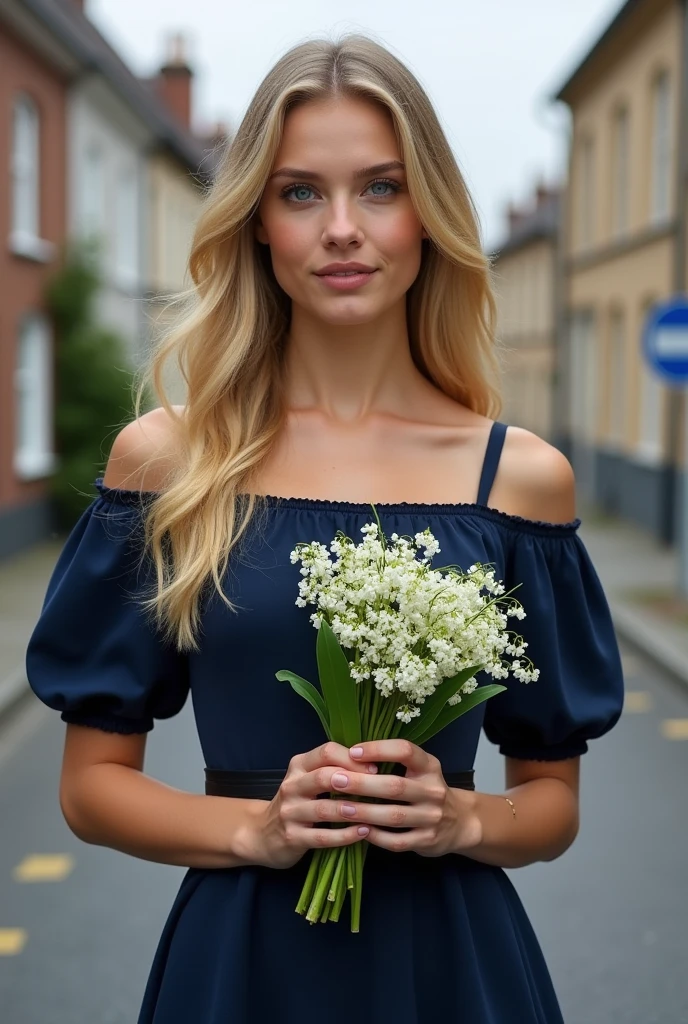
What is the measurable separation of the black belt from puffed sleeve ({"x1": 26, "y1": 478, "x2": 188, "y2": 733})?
139 millimetres

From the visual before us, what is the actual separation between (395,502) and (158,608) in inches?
16.0

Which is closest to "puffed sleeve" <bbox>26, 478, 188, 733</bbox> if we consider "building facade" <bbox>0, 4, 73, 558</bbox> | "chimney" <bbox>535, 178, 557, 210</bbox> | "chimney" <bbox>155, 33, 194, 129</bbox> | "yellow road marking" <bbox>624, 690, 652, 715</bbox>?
"yellow road marking" <bbox>624, 690, 652, 715</bbox>

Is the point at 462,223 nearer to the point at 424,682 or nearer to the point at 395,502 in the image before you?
the point at 395,502

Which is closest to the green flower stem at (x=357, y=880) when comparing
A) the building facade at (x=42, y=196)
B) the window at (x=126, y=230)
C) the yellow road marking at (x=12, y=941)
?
the yellow road marking at (x=12, y=941)

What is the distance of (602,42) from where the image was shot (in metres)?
25.2

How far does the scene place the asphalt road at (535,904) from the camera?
4828 mm

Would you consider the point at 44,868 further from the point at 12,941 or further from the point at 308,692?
the point at 308,692

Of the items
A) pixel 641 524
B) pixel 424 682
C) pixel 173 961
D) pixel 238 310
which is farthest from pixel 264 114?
pixel 641 524

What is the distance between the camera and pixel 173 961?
2143 millimetres

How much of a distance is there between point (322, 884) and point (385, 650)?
357mm

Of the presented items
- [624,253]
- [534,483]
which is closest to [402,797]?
[534,483]

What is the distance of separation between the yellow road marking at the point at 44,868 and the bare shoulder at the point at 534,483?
422 centimetres

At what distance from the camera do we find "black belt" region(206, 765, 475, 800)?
6.95 feet

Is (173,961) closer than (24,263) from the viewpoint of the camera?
Yes
